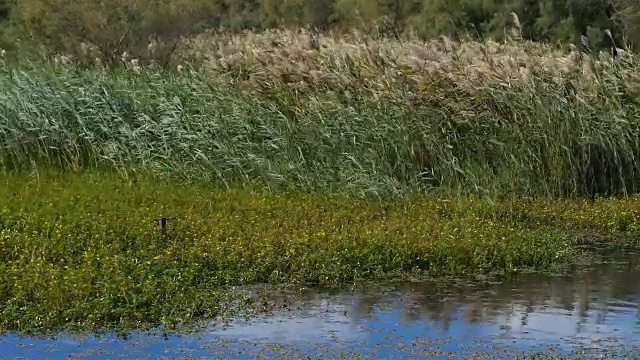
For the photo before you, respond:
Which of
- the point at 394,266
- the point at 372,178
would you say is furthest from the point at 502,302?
the point at 372,178

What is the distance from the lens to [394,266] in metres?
10.1

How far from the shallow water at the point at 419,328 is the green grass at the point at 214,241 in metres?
0.42

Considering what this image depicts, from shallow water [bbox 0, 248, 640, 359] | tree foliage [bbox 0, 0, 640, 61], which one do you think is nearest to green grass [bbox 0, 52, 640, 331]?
shallow water [bbox 0, 248, 640, 359]

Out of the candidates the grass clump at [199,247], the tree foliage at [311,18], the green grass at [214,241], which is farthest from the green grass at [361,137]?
the tree foliage at [311,18]

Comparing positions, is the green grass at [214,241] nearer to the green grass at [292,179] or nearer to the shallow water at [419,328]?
the green grass at [292,179]

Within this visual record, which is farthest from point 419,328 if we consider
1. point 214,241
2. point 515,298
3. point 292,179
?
point 292,179

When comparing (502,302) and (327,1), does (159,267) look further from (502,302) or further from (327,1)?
(327,1)

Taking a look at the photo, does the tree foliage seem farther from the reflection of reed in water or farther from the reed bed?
the reflection of reed in water

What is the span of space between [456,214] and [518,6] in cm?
2665

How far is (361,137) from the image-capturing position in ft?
43.9

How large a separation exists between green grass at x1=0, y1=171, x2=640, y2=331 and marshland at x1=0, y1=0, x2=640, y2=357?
3cm

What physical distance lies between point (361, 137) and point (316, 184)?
82cm

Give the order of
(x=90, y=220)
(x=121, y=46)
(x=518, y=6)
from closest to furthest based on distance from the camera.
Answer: (x=90, y=220)
(x=121, y=46)
(x=518, y=6)

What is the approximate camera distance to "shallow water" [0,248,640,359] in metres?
7.56
